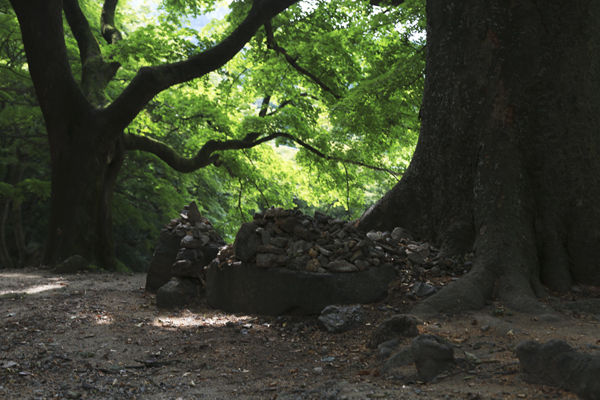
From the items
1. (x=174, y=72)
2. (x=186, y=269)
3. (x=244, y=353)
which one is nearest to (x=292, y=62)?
(x=174, y=72)

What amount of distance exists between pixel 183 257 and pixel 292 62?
686 centimetres

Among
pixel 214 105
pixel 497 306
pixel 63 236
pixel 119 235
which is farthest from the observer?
pixel 119 235

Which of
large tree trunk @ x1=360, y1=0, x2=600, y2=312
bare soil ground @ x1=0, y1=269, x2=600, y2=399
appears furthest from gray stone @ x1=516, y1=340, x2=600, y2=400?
large tree trunk @ x1=360, y1=0, x2=600, y2=312

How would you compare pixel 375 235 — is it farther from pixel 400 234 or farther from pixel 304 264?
pixel 304 264

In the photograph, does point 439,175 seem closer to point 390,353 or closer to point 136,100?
point 390,353

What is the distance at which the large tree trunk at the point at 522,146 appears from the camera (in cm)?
412

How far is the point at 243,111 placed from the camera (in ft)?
51.2

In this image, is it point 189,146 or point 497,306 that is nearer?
point 497,306

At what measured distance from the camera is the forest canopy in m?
9.53

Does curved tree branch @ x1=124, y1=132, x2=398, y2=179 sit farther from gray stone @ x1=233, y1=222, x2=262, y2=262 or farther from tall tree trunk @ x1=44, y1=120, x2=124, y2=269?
gray stone @ x1=233, y1=222, x2=262, y2=262

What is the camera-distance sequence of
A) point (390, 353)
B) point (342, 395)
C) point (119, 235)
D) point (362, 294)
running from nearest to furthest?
point (342, 395) → point (390, 353) → point (362, 294) → point (119, 235)

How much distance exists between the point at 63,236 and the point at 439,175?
6.90 meters

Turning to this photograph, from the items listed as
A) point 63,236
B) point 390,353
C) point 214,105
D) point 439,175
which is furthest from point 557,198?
point 214,105

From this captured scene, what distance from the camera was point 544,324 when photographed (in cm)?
324
